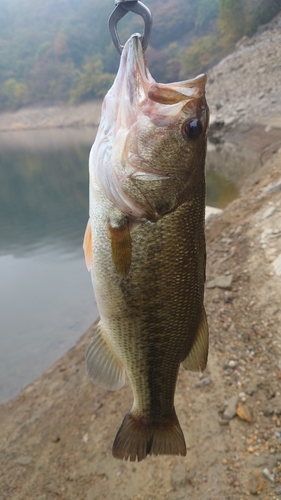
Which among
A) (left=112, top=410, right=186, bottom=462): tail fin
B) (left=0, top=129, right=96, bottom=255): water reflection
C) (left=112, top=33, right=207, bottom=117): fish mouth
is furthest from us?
(left=0, top=129, right=96, bottom=255): water reflection

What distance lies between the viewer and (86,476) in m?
3.61

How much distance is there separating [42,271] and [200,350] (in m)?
9.36

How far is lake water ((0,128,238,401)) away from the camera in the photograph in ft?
22.9

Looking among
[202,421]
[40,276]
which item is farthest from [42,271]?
[202,421]

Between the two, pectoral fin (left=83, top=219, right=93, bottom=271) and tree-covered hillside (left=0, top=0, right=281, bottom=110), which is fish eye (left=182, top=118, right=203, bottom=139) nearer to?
pectoral fin (left=83, top=219, right=93, bottom=271)

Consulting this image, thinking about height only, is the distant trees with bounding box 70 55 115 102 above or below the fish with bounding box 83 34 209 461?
above

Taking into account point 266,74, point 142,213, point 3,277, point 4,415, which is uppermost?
point 266,74

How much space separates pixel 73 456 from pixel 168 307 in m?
2.95

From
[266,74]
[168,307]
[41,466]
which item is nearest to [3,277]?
[41,466]

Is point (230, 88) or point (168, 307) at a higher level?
point (230, 88)

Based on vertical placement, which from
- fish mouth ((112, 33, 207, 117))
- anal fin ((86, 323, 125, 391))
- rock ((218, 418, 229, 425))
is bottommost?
rock ((218, 418, 229, 425))

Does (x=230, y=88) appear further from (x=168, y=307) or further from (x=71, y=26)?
(x=71, y=26)

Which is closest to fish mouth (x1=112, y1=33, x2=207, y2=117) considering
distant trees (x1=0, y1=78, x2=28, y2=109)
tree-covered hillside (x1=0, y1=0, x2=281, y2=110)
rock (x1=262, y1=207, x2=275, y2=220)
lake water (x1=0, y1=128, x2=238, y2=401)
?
rock (x1=262, y1=207, x2=275, y2=220)

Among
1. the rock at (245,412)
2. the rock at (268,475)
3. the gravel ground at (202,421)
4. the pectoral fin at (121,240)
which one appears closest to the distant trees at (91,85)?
the gravel ground at (202,421)
